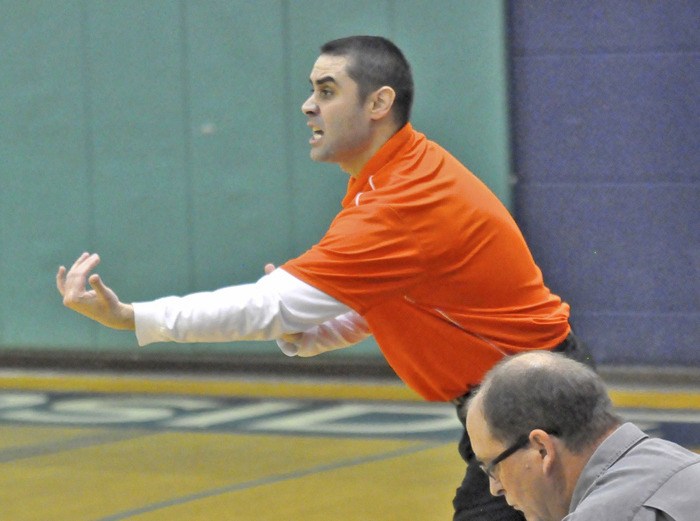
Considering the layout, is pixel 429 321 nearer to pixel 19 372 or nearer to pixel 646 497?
pixel 646 497

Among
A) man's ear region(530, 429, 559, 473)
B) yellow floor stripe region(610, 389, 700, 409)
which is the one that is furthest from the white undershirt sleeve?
yellow floor stripe region(610, 389, 700, 409)

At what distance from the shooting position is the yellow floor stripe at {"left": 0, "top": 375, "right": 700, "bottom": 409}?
9352 millimetres

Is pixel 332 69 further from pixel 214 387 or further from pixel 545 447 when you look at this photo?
pixel 214 387

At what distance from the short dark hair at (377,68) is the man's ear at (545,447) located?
1918mm

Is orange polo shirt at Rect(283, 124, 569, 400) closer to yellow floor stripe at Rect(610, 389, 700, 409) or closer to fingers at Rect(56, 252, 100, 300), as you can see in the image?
fingers at Rect(56, 252, 100, 300)

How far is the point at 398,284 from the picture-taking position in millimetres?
4012

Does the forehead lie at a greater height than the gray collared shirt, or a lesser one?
greater

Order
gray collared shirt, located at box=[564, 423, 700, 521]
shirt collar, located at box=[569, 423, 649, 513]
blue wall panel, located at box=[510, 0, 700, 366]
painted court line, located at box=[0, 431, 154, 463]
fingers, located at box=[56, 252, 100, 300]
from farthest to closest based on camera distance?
blue wall panel, located at box=[510, 0, 700, 366]
painted court line, located at box=[0, 431, 154, 463]
fingers, located at box=[56, 252, 100, 300]
shirt collar, located at box=[569, 423, 649, 513]
gray collared shirt, located at box=[564, 423, 700, 521]

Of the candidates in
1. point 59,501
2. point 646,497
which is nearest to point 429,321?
point 646,497

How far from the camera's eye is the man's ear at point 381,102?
168 inches

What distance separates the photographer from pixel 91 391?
1075 cm

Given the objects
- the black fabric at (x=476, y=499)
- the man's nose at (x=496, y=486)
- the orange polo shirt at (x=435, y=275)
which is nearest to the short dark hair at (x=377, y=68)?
the orange polo shirt at (x=435, y=275)

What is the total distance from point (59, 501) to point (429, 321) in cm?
369

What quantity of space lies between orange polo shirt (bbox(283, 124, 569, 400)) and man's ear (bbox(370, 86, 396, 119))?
0.61 ft
